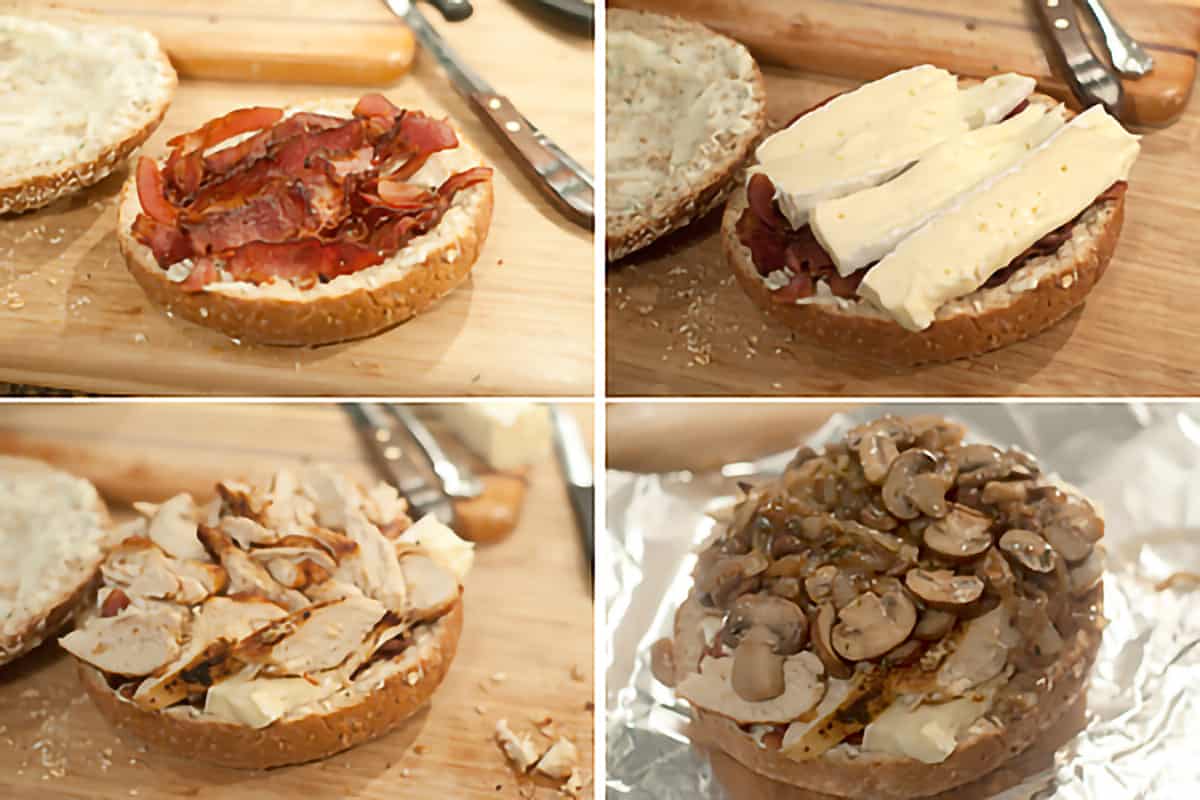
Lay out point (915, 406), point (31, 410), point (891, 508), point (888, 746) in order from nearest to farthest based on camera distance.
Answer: point (888, 746)
point (891, 508)
point (915, 406)
point (31, 410)

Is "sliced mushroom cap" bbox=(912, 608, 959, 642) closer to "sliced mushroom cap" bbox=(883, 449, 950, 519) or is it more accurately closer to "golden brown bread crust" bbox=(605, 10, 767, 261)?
"sliced mushroom cap" bbox=(883, 449, 950, 519)

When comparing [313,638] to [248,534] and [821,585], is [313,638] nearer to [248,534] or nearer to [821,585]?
[248,534]

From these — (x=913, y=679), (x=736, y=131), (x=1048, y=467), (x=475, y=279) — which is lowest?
(x=1048, y=467)

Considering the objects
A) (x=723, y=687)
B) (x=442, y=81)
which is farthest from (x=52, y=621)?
(x=442, y=81)

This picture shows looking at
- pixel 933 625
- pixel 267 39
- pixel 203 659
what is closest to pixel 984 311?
pixel 933 625

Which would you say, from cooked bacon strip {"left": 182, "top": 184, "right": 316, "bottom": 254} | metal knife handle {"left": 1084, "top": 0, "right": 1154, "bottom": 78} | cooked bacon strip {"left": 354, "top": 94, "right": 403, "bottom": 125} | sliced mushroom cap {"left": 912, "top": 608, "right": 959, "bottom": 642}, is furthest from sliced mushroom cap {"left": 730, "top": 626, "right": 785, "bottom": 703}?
metal knife handle {"left": 1084, "top": 0, "right": 1154, "bottom": 78}

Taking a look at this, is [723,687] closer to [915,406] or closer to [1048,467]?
[915,406]

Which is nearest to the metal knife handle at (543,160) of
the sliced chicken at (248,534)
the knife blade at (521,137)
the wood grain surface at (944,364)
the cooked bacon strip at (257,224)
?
the knife blade at (521,137)
